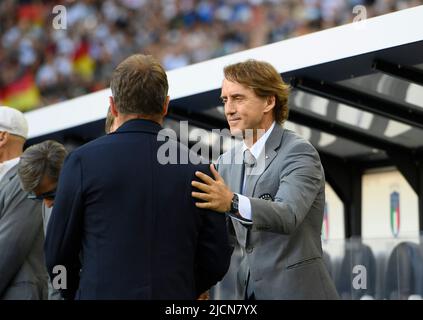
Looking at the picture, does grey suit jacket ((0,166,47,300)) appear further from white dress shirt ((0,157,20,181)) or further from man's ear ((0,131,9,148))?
man's ear ((0,131,9,148))

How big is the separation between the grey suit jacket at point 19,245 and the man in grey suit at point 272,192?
102 cm

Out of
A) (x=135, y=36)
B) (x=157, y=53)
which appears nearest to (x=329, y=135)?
(x=157, y=53)

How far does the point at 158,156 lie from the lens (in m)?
2.69

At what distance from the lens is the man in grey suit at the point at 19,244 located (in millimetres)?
3906

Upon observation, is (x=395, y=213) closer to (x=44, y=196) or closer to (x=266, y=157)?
(x=44, y=196)

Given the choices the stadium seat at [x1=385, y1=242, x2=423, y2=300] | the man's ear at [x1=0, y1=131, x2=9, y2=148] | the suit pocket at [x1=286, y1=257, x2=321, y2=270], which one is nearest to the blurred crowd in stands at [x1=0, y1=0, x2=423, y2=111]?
the stadium seat at [x1=385, y1=242, x2=423, y2=300]

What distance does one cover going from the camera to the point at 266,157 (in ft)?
10.9

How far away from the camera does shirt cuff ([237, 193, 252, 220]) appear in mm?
2865

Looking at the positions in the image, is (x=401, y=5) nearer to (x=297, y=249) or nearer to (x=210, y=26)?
Result: (x=210, y=26)

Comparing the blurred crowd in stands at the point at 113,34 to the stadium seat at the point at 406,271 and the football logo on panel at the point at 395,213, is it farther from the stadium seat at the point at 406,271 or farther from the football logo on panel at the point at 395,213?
the stadium seat at the point at 406,271

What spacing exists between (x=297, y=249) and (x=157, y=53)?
365 inches

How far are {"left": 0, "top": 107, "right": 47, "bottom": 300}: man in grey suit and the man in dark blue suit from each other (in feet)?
4.14

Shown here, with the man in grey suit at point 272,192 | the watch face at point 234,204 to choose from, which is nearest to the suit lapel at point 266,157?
the man in grey suit at point 272,192

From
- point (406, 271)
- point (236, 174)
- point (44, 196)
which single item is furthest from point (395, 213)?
point (236, 174)
